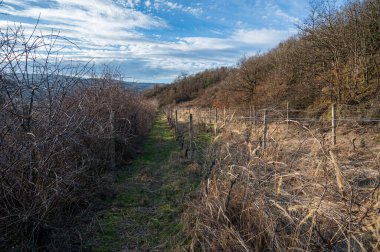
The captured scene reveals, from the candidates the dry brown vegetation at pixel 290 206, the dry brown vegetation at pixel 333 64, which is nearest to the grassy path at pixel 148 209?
the dry brown vegetation at pixel 290 206

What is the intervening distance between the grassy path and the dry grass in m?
0.59

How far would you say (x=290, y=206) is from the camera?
324 centimetres

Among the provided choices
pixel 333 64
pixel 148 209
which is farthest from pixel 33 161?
pixel 333 64

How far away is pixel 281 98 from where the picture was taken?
73.0 ft

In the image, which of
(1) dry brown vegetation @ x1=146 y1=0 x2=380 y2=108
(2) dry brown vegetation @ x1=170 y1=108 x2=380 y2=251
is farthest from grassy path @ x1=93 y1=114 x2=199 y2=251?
(1) dry brown vegetation @ x1=146 y1=0 x2=380 y2=108

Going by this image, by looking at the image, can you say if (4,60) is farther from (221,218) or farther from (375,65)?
(375,65)

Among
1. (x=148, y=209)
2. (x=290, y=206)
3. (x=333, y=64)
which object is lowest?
(x=148, y=209)

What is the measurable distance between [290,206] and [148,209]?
12.0 ft

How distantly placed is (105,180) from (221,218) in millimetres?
3879

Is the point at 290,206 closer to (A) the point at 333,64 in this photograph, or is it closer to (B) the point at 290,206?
(B) the point at 290,206

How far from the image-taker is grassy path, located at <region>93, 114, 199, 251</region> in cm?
482

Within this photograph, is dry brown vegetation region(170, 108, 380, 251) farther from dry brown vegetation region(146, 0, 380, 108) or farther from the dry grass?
dry brown vegetation region(146, 0, 380, 108)

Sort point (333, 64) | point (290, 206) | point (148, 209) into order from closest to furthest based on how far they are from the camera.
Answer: point (290, 206) < point (148, 209) < point (333, 64)

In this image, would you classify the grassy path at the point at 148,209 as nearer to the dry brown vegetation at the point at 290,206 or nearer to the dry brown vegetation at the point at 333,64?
the dry brown vegetation at the point at 290,206
